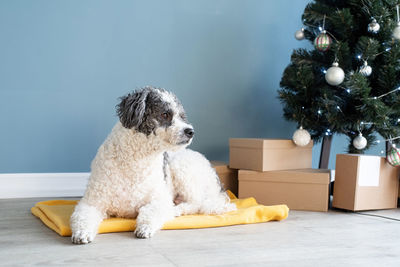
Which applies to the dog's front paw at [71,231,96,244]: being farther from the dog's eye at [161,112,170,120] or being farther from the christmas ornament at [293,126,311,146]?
the christmas ornament at [293,126,311,146]

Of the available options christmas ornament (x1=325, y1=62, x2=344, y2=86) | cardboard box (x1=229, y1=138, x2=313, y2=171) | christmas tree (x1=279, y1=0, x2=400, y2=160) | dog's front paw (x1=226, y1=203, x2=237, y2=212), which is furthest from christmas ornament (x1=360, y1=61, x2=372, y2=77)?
dog's front paw (x1=226, y1=203, x2=237, y2=212)

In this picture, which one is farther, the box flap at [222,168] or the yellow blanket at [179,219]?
the box flap at [222,168]

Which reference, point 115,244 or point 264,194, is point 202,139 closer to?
point 264,194

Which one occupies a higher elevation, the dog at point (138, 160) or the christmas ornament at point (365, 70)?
the christmas ornament at point (365, 70)

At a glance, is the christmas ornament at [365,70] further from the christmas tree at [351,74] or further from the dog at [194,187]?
the dog at [194,187]

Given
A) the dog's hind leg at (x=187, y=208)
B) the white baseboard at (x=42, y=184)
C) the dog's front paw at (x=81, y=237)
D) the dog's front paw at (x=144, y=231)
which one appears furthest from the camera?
the white baseboard at (x=42, y=184)

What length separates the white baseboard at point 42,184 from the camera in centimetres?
280

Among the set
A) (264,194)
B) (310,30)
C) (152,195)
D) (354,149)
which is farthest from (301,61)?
(152,195)

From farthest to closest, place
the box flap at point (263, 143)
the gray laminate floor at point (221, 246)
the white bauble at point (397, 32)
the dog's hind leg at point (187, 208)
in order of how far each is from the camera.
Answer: the box flap at point (263, 143) → the white bauble at point (397, 32) → the dog's hind leg at point (187, 208) → the gray laminate floor at point (221, 246)

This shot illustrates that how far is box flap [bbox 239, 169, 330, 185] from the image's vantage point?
8.50ft

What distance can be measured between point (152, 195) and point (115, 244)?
13.0 inches

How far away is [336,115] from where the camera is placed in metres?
2.63

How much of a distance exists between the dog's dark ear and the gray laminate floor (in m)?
0.51

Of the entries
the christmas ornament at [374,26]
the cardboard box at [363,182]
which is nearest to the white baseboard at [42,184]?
the cardboard box at [363,182]
